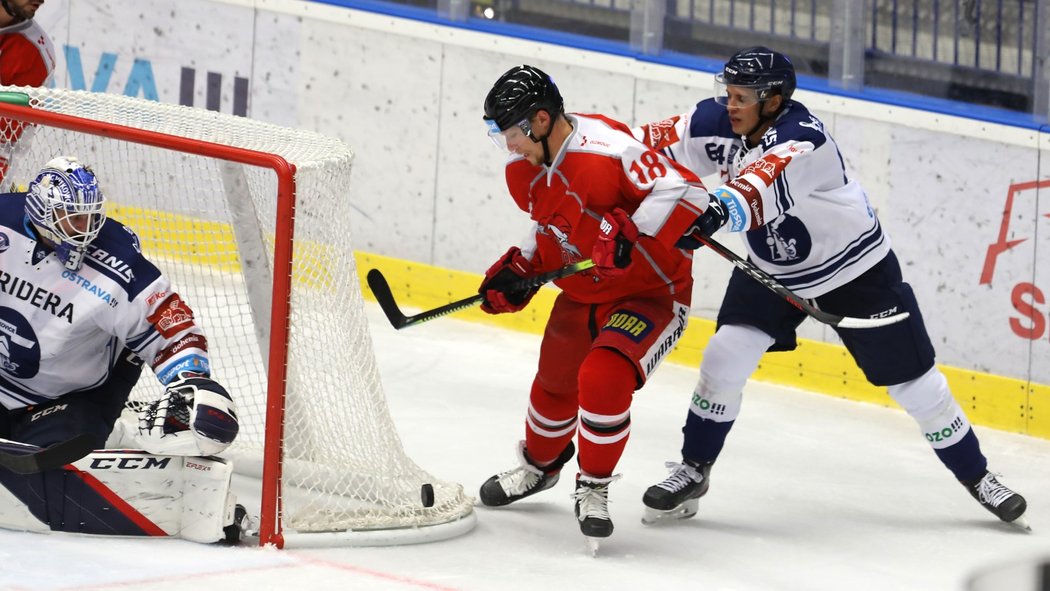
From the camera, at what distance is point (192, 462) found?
10.2ft

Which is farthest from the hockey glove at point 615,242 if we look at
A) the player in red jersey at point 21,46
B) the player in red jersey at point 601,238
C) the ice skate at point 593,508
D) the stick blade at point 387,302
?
the player in red jersey at point 21,46

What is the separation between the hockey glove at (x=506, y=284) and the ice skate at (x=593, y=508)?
0.45 m

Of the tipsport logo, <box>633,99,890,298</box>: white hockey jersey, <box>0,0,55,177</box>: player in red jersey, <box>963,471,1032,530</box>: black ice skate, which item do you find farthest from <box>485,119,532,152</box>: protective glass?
the tipsport logo

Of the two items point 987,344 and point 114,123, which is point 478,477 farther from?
point 987,344

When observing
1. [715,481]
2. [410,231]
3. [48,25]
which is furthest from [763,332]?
[48,25]

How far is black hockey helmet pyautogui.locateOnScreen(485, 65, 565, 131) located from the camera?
3205 mm

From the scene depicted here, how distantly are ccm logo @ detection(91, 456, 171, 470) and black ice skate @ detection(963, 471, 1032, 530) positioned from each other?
1955mm

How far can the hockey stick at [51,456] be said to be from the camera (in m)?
3.00

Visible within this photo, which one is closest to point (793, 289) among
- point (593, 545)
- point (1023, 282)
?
point (593, 545)

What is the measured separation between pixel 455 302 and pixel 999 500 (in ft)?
4.61

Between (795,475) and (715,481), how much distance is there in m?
0.27

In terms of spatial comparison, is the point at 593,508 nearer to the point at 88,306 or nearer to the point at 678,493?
the point at 678,493

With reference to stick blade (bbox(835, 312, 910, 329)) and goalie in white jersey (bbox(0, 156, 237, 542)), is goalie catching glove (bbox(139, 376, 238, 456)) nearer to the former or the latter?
goalie in white jersey (bbox(0, 156, 237, 542))

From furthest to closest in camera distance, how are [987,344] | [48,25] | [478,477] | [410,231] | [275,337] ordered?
[48,25] → [410,231] → [987,344] → [478,477] → [275,337]
